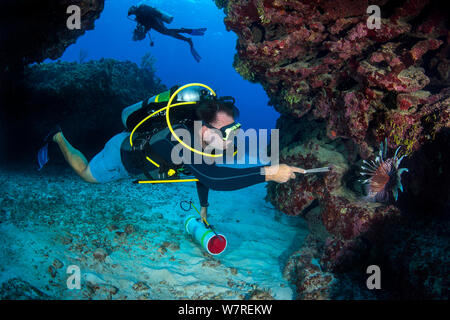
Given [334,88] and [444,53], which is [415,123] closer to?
[334,88]

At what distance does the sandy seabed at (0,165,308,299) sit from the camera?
3.13 metres

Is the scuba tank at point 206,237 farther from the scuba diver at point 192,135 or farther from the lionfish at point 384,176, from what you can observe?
the lionfish at point 384,176

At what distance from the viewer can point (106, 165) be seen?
4660 millimetres

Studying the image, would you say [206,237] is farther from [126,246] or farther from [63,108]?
[63,108]

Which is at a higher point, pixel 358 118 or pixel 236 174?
pixel 358 118

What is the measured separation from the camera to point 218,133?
129 inches

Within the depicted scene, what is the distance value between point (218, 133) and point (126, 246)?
105 inches

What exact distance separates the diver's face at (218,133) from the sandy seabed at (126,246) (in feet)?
6.73

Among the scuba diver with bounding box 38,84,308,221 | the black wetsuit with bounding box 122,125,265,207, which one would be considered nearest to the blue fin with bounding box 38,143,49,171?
the scuba diver with bounding box 38,84,308,221

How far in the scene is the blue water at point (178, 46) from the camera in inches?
2840

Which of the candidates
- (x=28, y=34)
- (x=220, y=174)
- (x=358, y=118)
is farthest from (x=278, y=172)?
(x=28, y=34)
